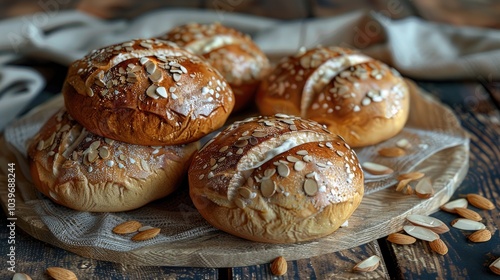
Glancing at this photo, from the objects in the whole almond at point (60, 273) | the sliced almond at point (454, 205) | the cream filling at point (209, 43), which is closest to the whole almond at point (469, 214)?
the sliced almond at point (454, 205)

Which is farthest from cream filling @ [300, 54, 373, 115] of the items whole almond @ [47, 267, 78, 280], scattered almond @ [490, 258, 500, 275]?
whole almond @ [47, 267, 78, 280]

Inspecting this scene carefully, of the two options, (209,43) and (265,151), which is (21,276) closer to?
(265,151)

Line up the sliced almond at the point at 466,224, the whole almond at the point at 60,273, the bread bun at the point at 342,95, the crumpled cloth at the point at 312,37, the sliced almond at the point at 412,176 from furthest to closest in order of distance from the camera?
the crumpled cloth at the point at 312,37, the bread bun at the point at 342,95, the sliced almond at the point at 412,176, the sliced almond at the point at 466,224, the whole almond at the point at 60,273

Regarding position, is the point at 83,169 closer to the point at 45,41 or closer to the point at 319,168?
the point at 319,168

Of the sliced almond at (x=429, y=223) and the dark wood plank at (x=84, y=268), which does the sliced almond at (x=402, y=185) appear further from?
the dark wood plank at (x=84, y=268)

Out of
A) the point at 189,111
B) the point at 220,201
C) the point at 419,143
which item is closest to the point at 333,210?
the point at 220,201

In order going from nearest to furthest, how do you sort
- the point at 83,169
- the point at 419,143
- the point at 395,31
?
the point at 83,169 → the point at 419,143 → the point at 395,31
